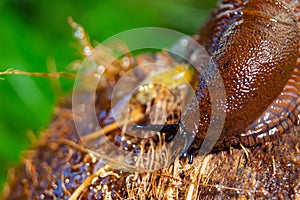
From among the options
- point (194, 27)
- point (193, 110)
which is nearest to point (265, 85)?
point (193, 110)

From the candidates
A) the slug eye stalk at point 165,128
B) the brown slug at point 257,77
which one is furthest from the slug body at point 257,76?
the slug eye stalk at point 165,128

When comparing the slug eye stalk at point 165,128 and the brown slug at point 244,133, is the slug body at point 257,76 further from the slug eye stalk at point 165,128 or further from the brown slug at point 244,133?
the slug eye stalk at point 165,128

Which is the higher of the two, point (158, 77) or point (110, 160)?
point (158, 77)

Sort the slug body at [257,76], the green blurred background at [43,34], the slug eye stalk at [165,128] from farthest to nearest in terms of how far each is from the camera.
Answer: the green blurred background at [43,34], the slug eye stalk at [165,128], the slug body at [257,76]

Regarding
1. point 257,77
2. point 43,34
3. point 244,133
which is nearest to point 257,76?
point 257,77

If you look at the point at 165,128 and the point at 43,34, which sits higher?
the point at 43,34

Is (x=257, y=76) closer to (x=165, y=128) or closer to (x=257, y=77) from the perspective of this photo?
(x=257, y=77)

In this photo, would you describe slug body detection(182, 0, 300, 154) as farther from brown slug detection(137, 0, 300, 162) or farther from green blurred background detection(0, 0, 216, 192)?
green blurred background detection(0, 0, 216, 192)

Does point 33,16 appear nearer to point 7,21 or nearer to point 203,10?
point 7,21
